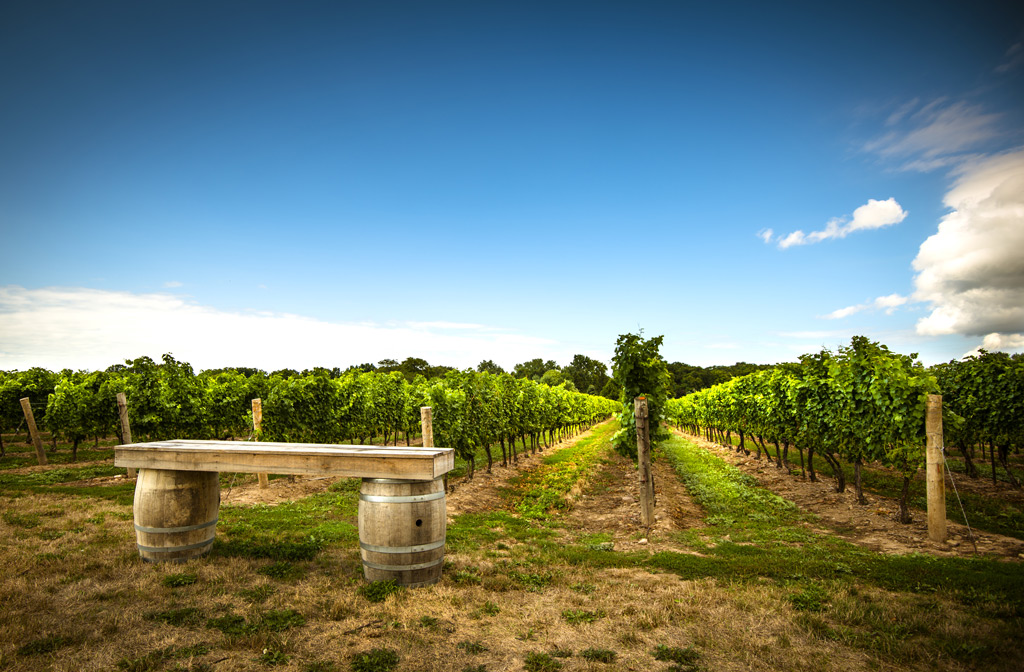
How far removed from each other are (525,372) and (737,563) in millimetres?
108890

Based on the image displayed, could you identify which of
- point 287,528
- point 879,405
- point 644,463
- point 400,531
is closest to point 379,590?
point 400,531

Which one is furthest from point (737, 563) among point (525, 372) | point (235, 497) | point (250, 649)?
point (525, 372)

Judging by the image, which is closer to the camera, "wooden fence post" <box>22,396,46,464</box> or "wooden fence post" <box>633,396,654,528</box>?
"wooden fence post" <box>633,396,654,528</box>

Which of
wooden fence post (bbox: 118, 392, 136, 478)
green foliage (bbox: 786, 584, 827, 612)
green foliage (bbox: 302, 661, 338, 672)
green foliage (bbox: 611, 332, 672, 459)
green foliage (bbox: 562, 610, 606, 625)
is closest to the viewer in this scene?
green foliage (bbox: 302, 661, 338, 672)

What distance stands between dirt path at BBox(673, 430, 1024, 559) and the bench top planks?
6.32 meters

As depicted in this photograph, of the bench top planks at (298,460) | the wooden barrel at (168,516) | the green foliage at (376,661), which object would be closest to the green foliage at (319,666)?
the green foliage at (376,661)

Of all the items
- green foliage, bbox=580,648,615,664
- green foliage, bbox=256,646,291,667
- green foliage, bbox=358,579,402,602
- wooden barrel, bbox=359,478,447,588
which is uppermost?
wooden barrel, bbox=359,478,447,588

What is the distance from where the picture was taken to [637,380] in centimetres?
882

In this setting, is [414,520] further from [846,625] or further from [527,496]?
[527,496]

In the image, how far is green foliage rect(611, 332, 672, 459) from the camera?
28.3ft

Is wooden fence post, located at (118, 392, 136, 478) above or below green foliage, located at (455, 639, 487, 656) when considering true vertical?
above

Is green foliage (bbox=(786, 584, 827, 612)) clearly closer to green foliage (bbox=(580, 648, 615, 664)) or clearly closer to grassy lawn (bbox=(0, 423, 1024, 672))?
grassy lawn (bbox=(0, 423, 1024, 672))

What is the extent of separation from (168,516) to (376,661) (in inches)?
131

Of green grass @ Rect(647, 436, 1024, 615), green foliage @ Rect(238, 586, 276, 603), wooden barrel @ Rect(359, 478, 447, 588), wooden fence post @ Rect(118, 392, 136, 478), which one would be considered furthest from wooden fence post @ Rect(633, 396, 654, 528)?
wooden fence post @ Rect(118, 392, 136, 478)
